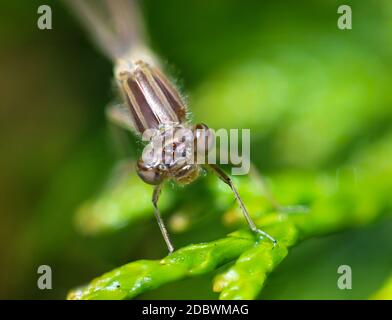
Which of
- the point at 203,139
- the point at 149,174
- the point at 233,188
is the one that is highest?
the point at 203,139

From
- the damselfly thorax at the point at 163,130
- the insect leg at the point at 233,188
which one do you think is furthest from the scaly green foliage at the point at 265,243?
the damselfly thorax at the point at 163,130

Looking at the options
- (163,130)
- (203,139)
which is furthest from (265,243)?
(163,130)

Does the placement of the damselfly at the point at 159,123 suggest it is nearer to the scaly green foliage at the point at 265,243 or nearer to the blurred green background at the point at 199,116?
the scaly green foliage at the point at 265,243

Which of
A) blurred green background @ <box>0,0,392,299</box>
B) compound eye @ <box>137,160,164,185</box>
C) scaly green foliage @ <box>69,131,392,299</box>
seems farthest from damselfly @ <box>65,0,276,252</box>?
blurred green background @ <box>0,0,392,299</box>

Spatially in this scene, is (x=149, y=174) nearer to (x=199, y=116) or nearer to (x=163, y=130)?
(x=163, y=130)

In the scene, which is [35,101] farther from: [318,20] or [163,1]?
[318,20]
